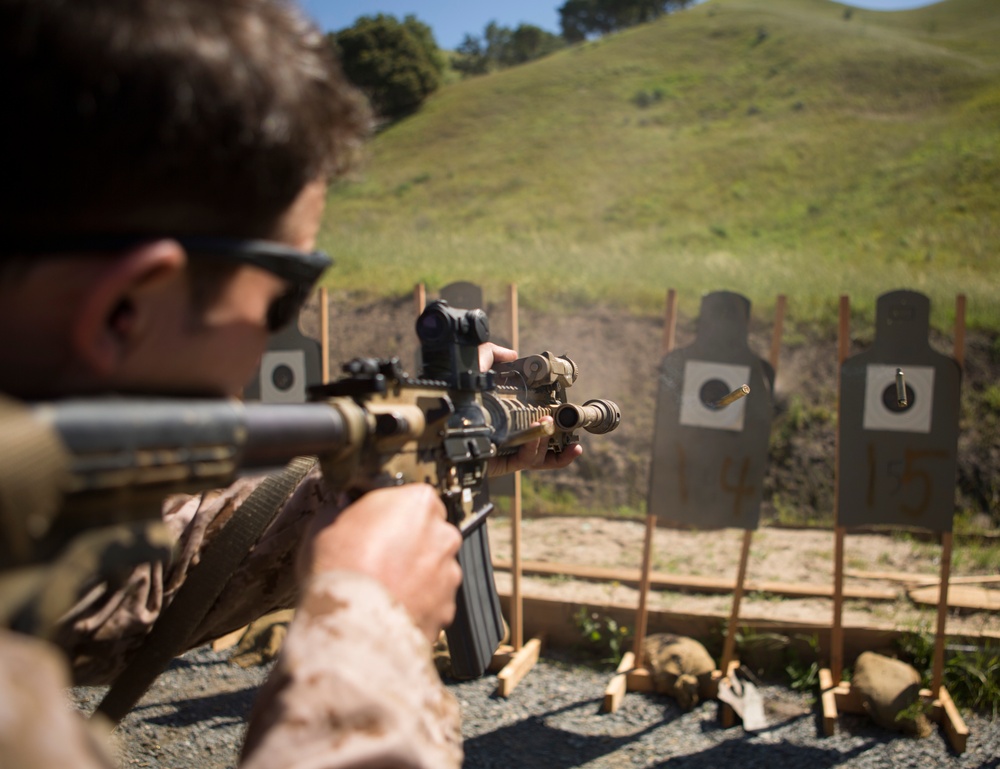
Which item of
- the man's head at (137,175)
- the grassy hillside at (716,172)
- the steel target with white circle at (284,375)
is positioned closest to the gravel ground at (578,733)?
the steel target with white circle at (284,375)

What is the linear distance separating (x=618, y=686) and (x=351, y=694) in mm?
3690

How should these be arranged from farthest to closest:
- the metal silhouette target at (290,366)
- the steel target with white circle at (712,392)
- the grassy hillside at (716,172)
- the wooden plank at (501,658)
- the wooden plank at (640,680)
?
the grassy hillside at (716,172), the metal silhouette target at (290,366), the steel target with white circle at (712,392), the wooden plank at (501,658), the wooden plank at (640,680)

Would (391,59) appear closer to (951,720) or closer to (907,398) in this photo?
(907,398)

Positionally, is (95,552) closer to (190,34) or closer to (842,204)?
(190,34)

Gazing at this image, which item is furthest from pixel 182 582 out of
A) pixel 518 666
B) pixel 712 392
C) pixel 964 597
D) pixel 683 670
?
pixel 964 597

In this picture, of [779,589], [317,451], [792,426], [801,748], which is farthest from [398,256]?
[317,451]

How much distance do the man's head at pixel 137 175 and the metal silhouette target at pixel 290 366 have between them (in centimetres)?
475

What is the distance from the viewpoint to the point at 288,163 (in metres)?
0.96

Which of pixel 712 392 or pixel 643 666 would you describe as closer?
pixel 643 666

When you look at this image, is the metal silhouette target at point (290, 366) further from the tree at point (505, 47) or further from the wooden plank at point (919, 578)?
the tree at point (505, 47)

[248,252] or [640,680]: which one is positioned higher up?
[248,252]

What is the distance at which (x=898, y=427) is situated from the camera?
4.51 meters

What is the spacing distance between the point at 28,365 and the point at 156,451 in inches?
6.6

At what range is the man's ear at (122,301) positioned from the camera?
84 cm
